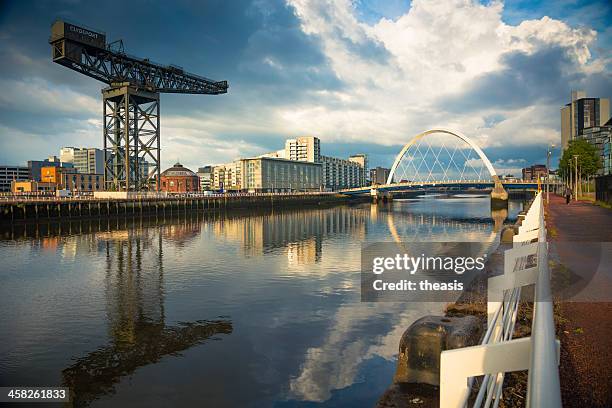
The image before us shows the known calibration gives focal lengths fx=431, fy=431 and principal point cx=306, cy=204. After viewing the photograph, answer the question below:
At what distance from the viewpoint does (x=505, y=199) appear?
4336 inches

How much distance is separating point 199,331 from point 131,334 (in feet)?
7.31

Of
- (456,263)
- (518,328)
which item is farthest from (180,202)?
(518,328)

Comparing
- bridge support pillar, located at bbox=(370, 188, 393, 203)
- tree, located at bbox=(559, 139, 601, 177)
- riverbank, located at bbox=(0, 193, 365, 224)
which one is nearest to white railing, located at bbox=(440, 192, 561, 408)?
riverbank, located at bbox=(0, 193, 365, 224)

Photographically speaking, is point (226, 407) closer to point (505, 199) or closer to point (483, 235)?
point (483, 235)

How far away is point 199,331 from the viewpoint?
48.1 feet

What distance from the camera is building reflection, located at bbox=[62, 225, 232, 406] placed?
11112mm

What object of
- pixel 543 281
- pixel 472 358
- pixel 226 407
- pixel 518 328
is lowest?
pixel 226 407

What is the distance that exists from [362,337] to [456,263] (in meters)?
15.2

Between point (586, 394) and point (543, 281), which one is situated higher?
point (543, 281)

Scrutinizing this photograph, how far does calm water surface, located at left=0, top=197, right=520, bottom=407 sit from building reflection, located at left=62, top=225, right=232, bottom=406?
0.14 ft

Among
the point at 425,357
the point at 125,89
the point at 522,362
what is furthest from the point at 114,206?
the point at 522,362

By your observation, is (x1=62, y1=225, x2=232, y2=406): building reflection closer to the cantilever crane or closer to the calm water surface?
the calm water surface

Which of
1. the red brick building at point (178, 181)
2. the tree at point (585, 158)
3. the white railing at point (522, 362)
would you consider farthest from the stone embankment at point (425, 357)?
the red brick building at point (178, 181)

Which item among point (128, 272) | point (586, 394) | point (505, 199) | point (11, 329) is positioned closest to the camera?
point (586, 394)
